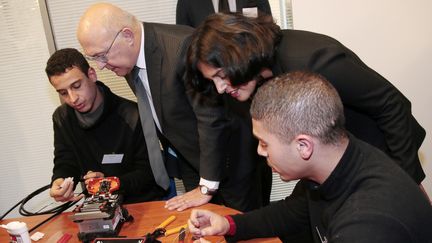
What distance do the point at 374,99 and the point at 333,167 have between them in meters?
0.46

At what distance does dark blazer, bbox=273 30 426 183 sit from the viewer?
124 cm

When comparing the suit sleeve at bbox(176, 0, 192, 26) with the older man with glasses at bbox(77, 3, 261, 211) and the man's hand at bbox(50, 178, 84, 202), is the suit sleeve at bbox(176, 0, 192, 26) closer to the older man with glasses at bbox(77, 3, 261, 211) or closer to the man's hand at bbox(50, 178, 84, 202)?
the older man with glasses at bbox(77, 3, 261, 211)

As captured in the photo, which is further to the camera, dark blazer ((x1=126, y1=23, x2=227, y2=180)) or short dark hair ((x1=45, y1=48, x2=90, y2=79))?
short dark hair ((x1=45, y1=48, x2=90, y2=79))

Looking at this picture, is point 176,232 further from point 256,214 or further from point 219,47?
point 219,47

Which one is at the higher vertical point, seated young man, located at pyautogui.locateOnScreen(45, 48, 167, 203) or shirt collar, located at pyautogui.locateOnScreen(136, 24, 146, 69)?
shirt collar, located at pyautogui.locateOnScreen(136, 24, 146, 69)

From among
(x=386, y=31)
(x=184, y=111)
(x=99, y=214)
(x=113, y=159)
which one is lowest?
(x=113, y=159)

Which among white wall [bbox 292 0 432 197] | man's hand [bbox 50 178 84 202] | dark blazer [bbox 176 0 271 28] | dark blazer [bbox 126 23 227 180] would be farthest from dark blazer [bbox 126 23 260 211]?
white wall [bbox 292 0 432 197]

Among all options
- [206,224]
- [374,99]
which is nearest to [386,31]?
[374,99]

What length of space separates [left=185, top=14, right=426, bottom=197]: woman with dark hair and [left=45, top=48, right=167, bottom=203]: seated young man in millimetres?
689

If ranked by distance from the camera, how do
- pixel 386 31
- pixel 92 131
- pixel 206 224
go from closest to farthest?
pixel 206 224, pixel 92 131, pixel 386 31

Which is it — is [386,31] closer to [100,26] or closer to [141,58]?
[141,58]

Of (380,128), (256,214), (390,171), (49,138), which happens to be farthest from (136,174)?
(49,138)

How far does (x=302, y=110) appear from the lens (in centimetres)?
91

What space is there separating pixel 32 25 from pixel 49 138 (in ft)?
2.69
